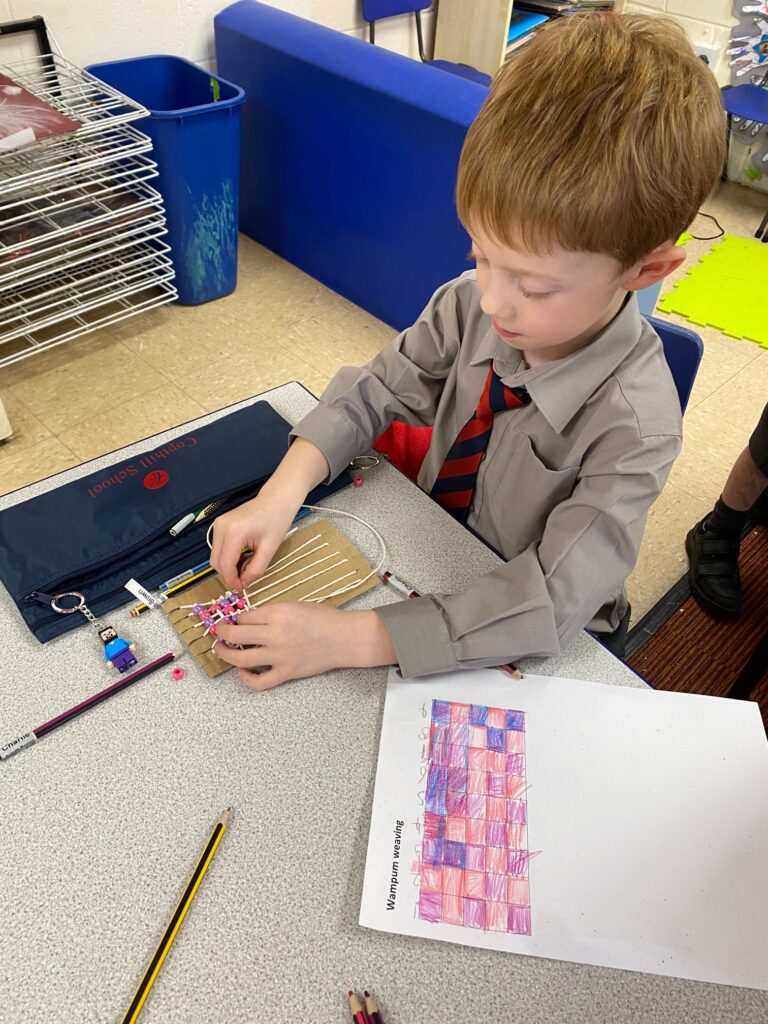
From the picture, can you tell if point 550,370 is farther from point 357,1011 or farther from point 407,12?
point 407,12

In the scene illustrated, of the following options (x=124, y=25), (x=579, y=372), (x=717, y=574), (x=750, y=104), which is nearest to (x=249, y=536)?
(x=579, y=372)

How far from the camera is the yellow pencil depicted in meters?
0.52

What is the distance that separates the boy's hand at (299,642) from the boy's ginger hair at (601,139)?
379 mm

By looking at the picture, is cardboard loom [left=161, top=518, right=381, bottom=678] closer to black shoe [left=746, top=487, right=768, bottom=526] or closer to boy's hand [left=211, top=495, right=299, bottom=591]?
boy's hand [left=211, top=495, right=299, bottom=591]

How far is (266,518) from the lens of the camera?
0.80 metres

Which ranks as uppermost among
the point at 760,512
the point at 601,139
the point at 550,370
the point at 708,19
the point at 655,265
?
the point at 601,139

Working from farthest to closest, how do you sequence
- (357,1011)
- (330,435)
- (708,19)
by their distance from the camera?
1. (708,19)
2. (330,435)
3. (357,1011)

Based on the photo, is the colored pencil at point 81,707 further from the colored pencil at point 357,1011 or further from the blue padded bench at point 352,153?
the blue padded bench at point 352,153

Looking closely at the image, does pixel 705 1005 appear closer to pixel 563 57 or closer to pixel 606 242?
pixel 606 242

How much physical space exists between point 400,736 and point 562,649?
0.19m

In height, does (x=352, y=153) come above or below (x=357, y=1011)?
below

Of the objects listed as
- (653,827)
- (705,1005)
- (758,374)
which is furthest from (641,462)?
(758,374)

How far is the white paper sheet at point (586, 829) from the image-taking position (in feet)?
1.86

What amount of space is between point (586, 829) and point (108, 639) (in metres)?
0.45
